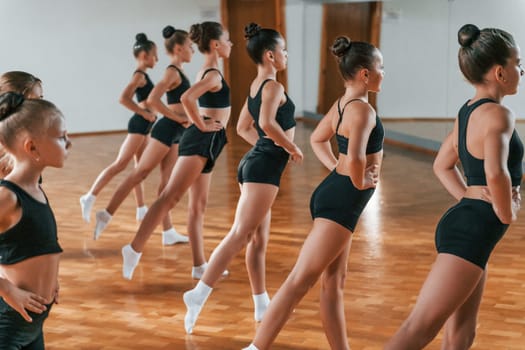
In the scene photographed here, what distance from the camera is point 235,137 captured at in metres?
11.4

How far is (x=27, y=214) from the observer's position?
92.7 inches

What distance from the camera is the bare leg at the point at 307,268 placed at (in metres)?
3.11

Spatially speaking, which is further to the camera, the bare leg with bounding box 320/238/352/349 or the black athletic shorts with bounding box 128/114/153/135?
the black athletic shorts with bounding box 128/114/153/135

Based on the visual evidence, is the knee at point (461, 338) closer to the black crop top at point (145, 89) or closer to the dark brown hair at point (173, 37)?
the dark brown hair at point (173, 37)

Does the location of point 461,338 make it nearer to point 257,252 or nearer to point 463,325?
point 463,325

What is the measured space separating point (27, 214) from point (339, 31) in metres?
10.5

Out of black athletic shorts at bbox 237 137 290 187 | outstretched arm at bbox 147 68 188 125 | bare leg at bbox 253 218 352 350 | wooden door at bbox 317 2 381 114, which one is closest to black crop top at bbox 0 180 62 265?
bare leg at bbox 253 218 352 350

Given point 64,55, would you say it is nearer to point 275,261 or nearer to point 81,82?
point 81,82

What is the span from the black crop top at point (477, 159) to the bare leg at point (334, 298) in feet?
2.56

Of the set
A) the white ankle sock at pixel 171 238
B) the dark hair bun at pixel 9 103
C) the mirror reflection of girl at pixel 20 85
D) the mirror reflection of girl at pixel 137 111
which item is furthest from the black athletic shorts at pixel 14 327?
the mirror reflection of girl at pixel 137 111

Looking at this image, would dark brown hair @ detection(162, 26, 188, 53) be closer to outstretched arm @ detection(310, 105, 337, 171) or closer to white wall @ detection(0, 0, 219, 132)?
outstretched arm @ detection(310, 105, 337, 171)

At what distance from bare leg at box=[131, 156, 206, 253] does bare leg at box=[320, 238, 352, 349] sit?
158cm

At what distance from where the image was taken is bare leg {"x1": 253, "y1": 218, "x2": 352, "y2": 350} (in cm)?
311

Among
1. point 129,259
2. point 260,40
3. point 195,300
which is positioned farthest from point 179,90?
point 195,300
